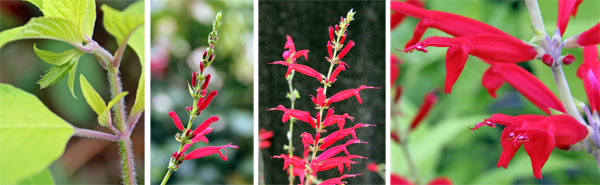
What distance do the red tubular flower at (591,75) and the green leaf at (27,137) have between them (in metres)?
0.42

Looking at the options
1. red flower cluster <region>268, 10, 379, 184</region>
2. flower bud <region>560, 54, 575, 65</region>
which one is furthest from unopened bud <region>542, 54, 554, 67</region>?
red flower cluster <region>268, 10, 379, 184</region>

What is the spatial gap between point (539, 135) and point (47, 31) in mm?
362

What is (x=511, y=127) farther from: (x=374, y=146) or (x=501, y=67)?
(x=374, y=146)

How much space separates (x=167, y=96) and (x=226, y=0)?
0.60 feet

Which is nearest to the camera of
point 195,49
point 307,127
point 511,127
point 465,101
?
point 511,127

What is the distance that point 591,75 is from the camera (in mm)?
422

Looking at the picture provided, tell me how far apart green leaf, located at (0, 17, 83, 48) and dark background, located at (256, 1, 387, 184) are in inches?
12.5

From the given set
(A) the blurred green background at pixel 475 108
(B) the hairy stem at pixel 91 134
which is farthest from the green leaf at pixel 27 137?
(A) the blurred green background at pixel 475 108

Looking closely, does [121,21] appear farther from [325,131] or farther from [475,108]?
[475,108]

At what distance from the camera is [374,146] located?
0.65 m

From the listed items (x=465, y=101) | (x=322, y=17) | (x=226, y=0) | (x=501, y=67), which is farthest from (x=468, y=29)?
(x=465, y=101)

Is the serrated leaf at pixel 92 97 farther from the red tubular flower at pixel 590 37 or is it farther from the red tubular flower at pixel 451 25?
the red tubular flower at pixel 590 37

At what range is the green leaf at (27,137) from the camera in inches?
9.7

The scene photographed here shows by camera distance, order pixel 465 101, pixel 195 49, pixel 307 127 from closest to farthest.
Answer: pixel 307 127 → pixel 195 49 → pixel 465 101
